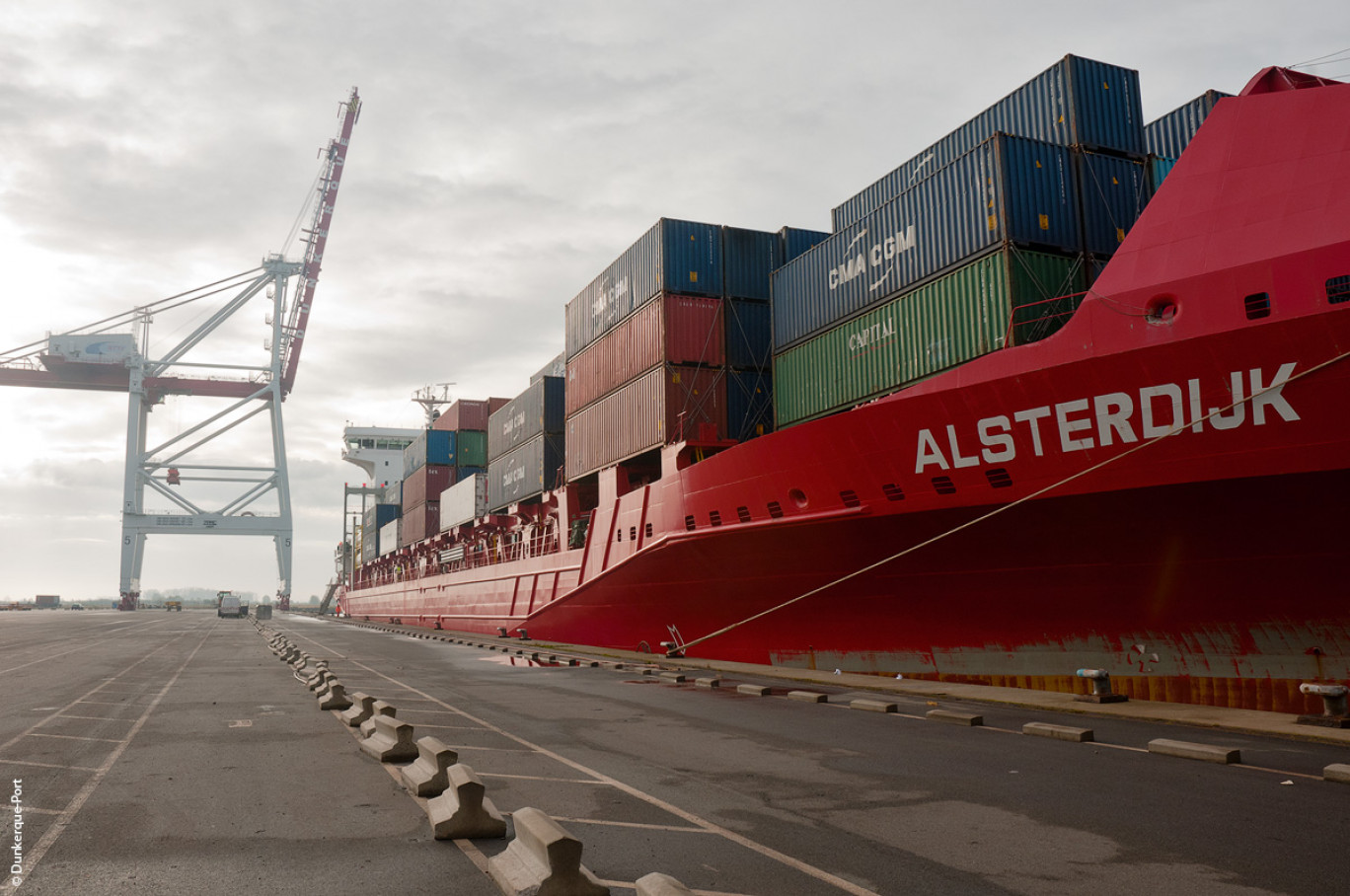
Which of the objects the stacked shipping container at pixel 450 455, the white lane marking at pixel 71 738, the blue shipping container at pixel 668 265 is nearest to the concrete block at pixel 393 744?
the white lane marking at pixel 71 738

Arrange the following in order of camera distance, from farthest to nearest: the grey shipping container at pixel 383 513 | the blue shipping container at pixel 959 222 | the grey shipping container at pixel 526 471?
the grey shipping container at pixel 383 513
the grey shipping container at pixel 526 471
the blue shipping container at pixel 959 222

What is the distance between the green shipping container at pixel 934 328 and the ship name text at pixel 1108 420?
1890 mm

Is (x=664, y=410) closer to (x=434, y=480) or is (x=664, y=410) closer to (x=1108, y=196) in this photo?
(x=1108, y=196)

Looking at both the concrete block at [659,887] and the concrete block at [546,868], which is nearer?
the concrete block at [659,887]

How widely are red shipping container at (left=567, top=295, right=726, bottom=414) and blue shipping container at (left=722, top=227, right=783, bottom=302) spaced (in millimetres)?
769

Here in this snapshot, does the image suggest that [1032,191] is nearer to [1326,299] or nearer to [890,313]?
[890,313]

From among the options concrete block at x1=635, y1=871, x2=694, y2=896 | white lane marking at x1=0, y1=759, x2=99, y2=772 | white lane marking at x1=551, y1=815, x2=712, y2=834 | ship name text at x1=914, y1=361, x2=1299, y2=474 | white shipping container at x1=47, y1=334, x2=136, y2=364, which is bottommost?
white lane marking at x1=551, y1=815, x2=712, y2=834

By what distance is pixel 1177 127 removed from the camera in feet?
53.3

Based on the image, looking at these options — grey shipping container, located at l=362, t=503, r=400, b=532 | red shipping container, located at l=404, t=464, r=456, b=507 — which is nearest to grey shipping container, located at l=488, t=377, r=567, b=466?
red shipping container, located at l=404, t=464, r=456, b=507

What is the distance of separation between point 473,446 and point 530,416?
17.5 metres

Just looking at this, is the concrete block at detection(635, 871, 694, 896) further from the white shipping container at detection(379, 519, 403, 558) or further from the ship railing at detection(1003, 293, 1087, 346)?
the white shipping container at detection(379, 519, 403, 558)

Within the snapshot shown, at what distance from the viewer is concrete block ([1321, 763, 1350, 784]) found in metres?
6.51

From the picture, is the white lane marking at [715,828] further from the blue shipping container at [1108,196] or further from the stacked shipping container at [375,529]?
the stacked shipping container at [375,529]

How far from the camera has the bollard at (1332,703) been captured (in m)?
8.51
